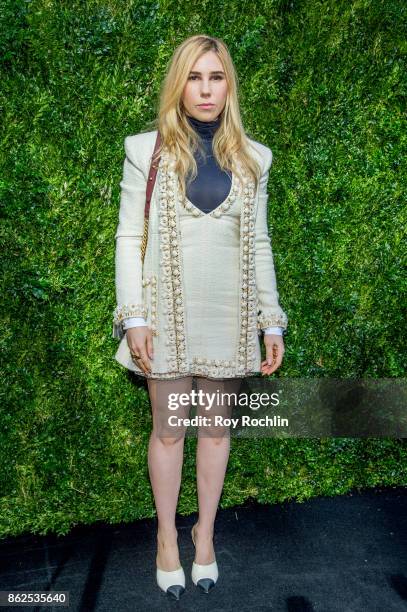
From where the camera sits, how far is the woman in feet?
10.8

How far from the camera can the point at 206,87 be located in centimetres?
325

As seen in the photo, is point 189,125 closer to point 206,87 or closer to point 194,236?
point 206,87

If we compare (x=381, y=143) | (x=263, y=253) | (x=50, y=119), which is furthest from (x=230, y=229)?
(x=381, y=143)

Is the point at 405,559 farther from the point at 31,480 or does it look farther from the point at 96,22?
the point at 96,22

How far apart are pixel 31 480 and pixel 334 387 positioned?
1.76 metres

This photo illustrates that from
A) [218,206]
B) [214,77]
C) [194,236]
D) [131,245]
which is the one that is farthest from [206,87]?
[131,245]

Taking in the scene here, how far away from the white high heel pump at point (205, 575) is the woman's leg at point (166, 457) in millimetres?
98

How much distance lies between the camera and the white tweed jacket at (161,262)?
3279mm

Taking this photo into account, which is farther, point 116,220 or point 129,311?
point 116,220

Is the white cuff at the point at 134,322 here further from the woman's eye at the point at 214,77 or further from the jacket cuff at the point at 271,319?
the woman's eye at the point at 214,77

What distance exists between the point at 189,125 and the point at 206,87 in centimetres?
18

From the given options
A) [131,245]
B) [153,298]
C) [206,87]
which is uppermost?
[206,87]

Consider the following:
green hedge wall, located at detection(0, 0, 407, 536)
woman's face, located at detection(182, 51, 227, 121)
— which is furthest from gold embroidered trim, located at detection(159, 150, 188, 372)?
green hedge wall, located at detection(0, 0, 407, 536)

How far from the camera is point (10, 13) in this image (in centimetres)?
361
